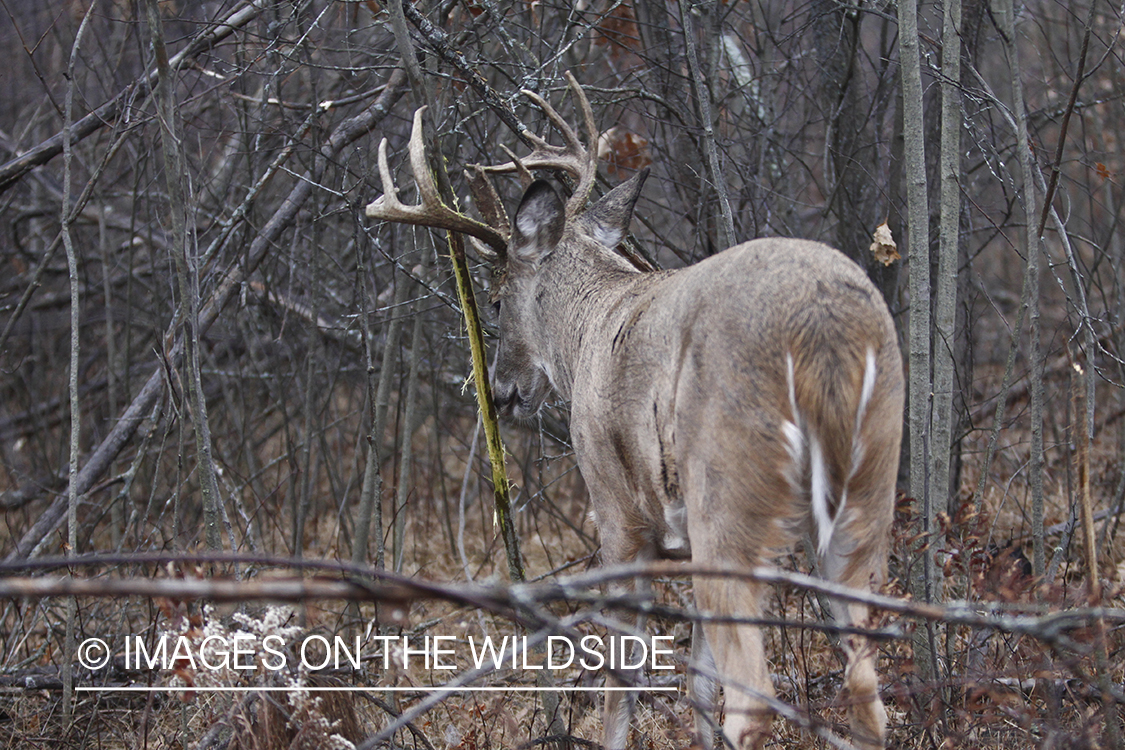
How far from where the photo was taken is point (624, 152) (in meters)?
6.57

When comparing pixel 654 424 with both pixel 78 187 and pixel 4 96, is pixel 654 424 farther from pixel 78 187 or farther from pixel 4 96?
pixel 4 96

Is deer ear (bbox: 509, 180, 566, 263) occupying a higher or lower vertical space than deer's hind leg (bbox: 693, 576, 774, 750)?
higher

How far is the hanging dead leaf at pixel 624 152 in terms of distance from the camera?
643cm

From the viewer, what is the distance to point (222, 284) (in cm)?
620

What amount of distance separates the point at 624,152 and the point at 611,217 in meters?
1.77

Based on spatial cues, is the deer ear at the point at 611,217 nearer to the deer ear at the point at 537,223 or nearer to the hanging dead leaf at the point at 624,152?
the deer ear at the point at 537,223

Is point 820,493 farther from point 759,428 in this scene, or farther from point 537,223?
point 537,223

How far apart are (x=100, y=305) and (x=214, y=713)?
6702 mm

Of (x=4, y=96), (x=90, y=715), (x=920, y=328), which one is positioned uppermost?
(x=4, y=96)

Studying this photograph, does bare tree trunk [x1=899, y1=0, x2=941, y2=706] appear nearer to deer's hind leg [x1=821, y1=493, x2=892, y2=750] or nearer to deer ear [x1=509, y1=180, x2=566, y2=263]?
deer's hind leg [x1=821, y1=493, x2=892, y2=750]

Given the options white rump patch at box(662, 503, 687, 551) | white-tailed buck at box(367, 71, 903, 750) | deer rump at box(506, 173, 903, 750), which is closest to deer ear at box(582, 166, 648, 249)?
white-tailed buck at box(367, 71, 903, 750)

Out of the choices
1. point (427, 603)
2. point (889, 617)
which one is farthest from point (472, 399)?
point (889, 617)

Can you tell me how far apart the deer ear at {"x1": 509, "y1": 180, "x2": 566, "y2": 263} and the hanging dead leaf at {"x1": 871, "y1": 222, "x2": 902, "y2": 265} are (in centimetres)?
148

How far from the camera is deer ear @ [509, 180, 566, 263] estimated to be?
464 centimetres
